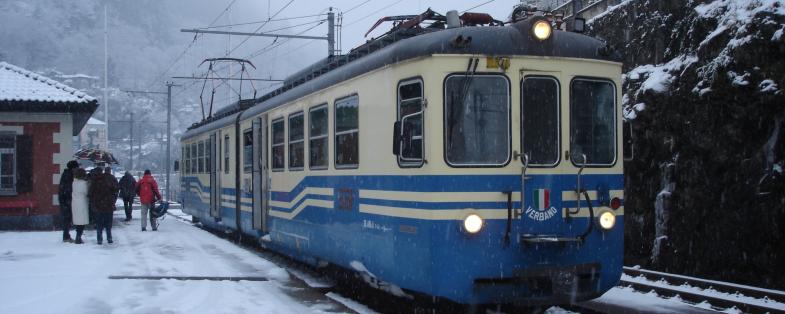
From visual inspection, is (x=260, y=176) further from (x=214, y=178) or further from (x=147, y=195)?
(x=147, y=195)

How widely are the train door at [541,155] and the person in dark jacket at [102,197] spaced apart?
10001mm

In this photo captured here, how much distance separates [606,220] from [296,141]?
15.5ft

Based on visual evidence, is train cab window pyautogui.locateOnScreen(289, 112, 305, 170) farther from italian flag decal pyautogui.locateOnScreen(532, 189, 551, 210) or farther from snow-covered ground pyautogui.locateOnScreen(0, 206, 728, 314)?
italian flag decal pyautogui.locateOnScreen(532, 189, 551, 210)

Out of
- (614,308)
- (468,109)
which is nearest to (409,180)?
(468,109)

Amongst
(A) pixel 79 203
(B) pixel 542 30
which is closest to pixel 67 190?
(A) pixel 79 203

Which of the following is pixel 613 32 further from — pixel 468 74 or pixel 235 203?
pixel 468 74

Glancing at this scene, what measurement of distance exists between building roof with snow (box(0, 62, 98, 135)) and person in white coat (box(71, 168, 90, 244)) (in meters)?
3.79

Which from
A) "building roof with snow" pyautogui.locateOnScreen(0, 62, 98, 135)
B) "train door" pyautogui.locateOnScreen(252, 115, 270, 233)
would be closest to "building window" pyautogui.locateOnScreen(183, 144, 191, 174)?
"building roof with snow" pyautogui.locateOnScreen(0, 62, 98, 135)

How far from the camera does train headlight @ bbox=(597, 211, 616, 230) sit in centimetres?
757

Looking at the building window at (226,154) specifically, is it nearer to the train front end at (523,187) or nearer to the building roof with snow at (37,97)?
the building roof with snow at (37,97)

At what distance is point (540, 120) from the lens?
24.5ft

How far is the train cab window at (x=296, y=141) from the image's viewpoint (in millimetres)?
10500

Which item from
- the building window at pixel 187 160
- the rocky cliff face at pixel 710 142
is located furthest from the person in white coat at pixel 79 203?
the rocky cliff face at pixel 710 142

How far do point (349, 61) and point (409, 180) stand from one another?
2.56 metres
